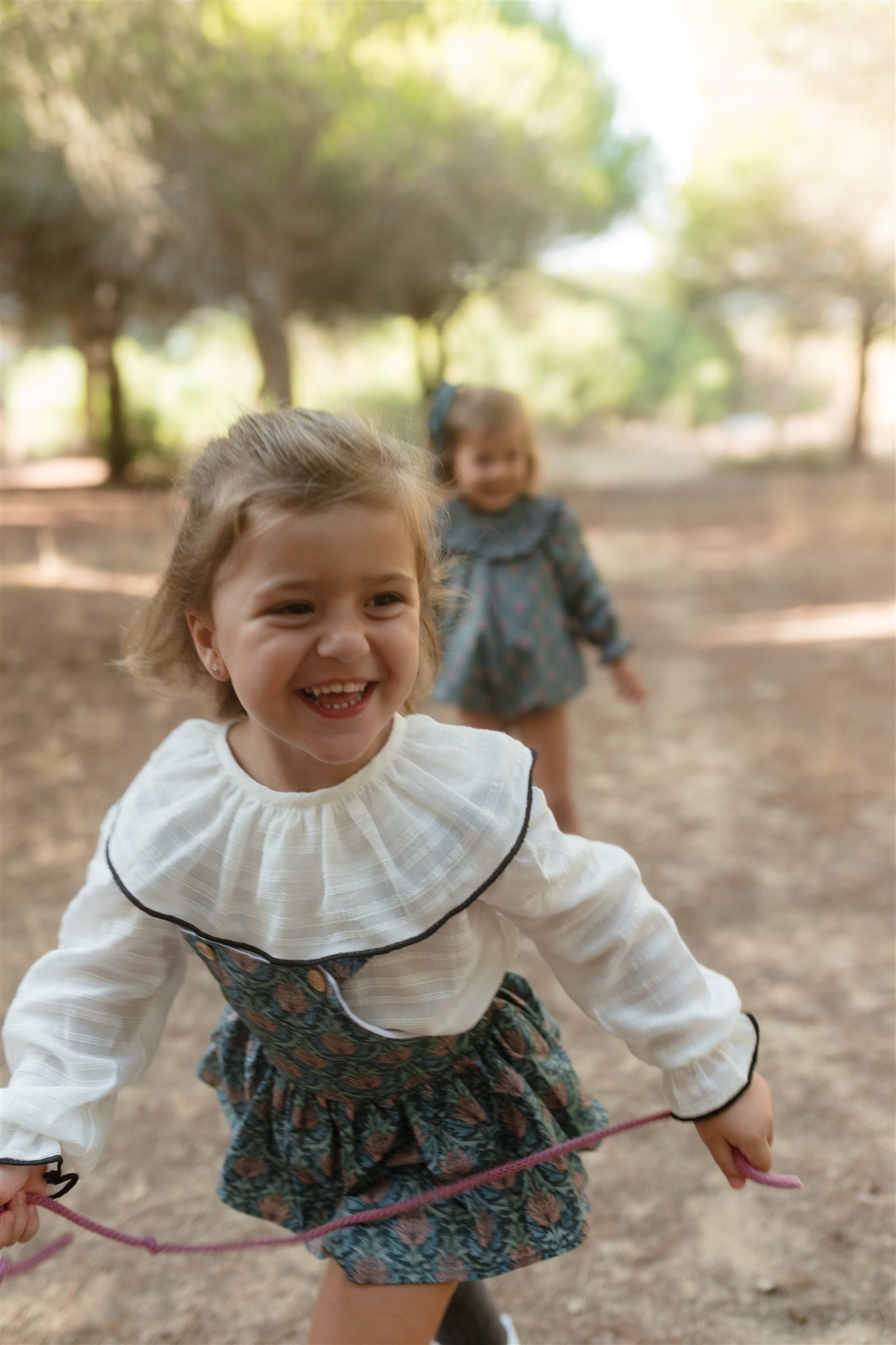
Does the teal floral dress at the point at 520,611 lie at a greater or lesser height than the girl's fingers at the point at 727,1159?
greater

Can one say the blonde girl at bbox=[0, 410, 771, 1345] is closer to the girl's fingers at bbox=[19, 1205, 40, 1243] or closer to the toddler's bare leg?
the girl's fingers at bbox=[19, 1205, 40, 1243]

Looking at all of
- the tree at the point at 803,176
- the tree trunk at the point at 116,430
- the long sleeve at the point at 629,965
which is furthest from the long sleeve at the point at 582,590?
the tree trunk at the point at 116,430

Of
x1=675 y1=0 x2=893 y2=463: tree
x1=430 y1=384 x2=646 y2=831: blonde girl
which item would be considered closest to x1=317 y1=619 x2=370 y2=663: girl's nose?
x1=430 y1=384 x2=646 y2=831: blonde girl

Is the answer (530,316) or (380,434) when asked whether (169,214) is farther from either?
(530,316)

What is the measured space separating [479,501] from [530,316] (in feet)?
73.6

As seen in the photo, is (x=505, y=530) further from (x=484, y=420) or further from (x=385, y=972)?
(x=385, y=972)

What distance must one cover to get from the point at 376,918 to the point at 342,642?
340mm

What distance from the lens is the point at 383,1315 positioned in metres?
1.47

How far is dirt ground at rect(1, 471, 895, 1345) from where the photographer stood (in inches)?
82.0

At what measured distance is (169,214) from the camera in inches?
413

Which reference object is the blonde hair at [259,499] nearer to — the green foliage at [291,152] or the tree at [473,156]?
the green foliage at [291,152]

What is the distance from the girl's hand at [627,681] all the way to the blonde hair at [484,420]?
580 mm

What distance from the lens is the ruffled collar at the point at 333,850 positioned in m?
1.42

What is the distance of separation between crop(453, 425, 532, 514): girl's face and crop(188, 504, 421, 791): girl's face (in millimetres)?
2123
